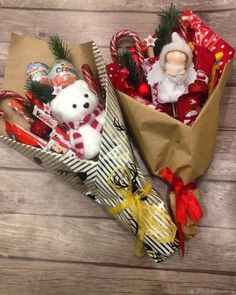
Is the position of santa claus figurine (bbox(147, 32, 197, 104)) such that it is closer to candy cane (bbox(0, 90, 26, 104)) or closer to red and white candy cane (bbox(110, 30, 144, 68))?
red and white candy cane (bbox(110, 30, 144, 68))

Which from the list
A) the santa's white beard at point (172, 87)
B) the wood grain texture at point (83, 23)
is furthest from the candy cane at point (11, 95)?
the santa's white beard at point (172, 87)

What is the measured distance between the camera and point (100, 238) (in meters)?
1.06

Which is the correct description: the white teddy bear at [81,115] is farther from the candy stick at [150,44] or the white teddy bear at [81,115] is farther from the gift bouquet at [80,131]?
the candy stick at [150,44]

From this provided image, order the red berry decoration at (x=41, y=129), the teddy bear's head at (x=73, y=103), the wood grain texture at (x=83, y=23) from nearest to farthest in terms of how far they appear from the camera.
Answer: the teddy bear's head at (x=73, y=103), the red berry decoration at (x=41, y=129), the wood grain texture at (x=83, y=23)

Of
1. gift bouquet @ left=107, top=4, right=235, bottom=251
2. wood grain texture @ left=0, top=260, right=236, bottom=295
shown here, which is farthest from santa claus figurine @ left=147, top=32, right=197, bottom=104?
wood grain texture @ left=0, top=260, right=236, bottom=295

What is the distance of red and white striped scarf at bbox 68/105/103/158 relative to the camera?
0.90 metres

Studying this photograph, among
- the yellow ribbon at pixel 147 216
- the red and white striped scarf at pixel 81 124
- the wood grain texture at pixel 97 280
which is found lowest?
the wood grain texture at pixel 97 280

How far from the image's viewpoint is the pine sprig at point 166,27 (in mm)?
1020

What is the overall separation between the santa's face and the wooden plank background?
223 mm

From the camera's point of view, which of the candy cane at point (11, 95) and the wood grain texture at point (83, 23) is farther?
the wood grain texture at point (83, 23)

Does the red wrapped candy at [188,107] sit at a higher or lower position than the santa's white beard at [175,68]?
lower

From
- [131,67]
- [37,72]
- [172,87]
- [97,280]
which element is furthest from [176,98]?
[97,280]

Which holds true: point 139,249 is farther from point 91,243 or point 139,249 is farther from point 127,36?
point 127,36

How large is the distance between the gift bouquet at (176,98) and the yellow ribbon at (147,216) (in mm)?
33
